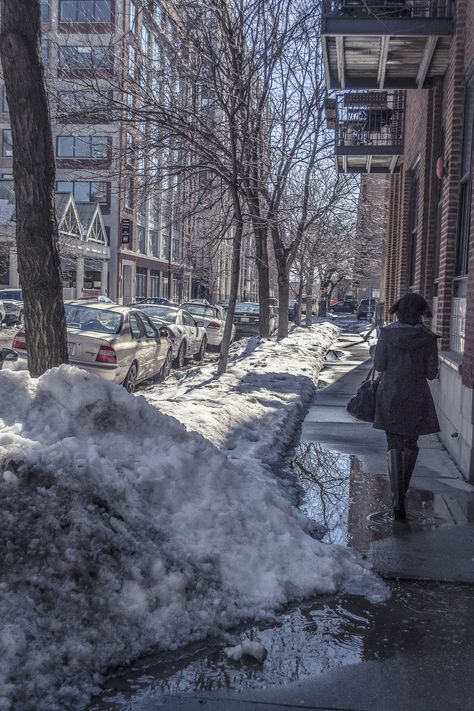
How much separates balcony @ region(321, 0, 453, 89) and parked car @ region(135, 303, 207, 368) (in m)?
7.27

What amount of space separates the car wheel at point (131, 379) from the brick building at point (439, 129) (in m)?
4.99

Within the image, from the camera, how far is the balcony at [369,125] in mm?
16500

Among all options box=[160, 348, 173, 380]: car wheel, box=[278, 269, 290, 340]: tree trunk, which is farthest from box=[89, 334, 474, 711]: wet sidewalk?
box=[278, 269, 290, 340]: tree trunk

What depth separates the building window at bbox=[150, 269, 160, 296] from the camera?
206 ft

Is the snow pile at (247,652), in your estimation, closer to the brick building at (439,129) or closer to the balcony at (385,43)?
the brick building at (439,129)

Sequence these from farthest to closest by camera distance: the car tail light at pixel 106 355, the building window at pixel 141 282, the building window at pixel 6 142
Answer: the building window at pixel 141 282, the building window at pixel 6 142, the car tail light at pixel 106 355

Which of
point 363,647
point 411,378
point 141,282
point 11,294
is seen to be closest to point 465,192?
point 411,378

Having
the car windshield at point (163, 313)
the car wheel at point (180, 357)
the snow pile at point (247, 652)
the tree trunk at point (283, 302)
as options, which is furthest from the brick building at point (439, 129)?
the tree trunk at point (283, 302)

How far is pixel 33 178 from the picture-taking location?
7.16m

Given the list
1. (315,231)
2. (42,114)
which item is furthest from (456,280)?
(315,231)

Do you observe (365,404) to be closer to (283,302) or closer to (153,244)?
(283,302)

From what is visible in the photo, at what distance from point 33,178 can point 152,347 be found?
731 centimetres

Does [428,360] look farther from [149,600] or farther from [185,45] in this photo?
[185,45]

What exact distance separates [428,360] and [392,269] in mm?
12456
